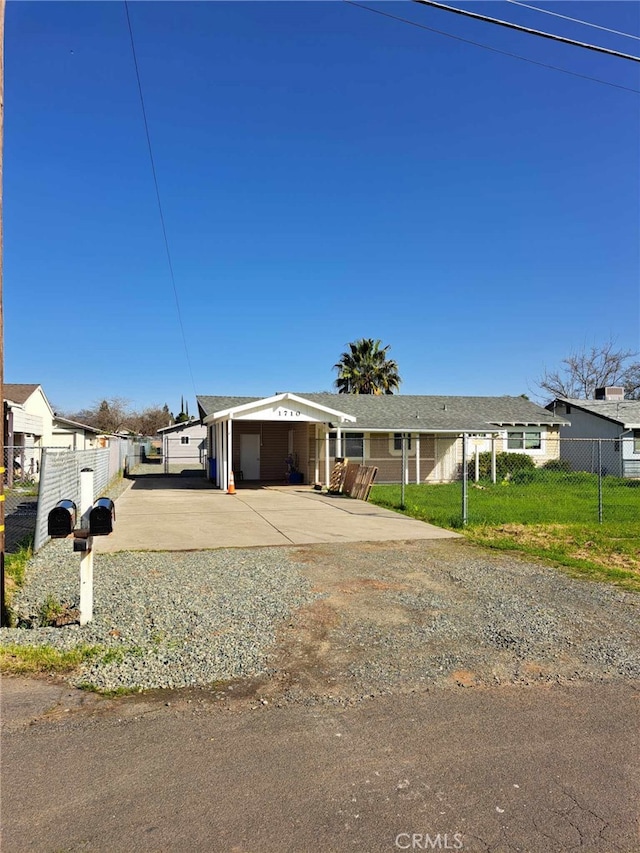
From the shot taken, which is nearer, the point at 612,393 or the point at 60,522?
the point at 60,522

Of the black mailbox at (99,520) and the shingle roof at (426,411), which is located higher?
the shingle roof at (426,411)

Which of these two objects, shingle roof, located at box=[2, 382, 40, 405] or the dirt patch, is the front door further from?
the dirt patch

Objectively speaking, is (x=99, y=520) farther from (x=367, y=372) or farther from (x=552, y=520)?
(x=367, y=372)

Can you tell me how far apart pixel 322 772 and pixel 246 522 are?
9.44 m

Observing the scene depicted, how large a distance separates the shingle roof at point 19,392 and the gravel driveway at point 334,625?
21.2 m

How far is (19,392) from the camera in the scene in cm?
2838

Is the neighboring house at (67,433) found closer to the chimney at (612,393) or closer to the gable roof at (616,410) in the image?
the gable roof at (616,410)

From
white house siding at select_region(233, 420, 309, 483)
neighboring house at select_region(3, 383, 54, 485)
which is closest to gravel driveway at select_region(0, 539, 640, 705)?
neighboring house at select_region(3, 383, 54, 485)

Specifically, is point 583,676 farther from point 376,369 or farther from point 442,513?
point 376,369

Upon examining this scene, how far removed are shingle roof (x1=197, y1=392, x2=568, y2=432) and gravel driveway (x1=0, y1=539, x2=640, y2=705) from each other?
51.8 feet

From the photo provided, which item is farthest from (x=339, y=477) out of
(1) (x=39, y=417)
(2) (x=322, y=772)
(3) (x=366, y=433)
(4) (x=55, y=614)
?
(2) (x=322, y=772)

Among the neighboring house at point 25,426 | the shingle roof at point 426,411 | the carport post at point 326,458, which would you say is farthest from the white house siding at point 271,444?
the neighboring house at point 25,426

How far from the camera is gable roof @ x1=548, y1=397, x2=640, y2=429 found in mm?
27150

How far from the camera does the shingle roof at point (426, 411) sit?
24594 mm
